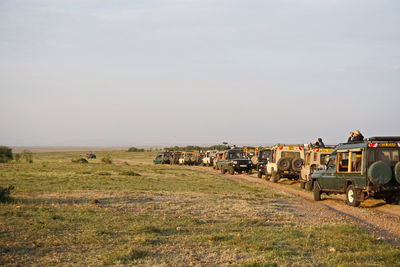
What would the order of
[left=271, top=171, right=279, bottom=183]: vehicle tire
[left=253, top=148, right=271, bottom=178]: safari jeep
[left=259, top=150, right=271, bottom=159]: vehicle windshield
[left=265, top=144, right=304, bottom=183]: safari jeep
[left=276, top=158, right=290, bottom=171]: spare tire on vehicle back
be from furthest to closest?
1. [left=259, top=150, right=271, bottom=159]: vehicle windshield
2. [left=253, top=148, right=271, bottom=178]: safari jeep
3. [left=271, top=171, right=279, bottom=183]: vehicle tire
4. [left=276, top=158, right=290, bottom=171]: spare tire on vehicle back
5. [left=265, top=144, right=304, bottom=183]: safari jeep

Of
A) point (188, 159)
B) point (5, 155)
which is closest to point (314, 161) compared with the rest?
point (188, 159)

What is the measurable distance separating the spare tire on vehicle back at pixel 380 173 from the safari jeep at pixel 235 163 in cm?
2063

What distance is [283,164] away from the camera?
25375mm

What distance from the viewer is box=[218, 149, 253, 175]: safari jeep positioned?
112 feet

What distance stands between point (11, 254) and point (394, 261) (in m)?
6.30

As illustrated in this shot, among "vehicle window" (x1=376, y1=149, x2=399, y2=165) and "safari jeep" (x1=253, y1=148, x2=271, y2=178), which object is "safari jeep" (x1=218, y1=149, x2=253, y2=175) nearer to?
"safari jeep" (x1=253, y1=148, x2=271, y2=178)

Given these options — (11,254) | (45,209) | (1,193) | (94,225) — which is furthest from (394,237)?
(1,193)

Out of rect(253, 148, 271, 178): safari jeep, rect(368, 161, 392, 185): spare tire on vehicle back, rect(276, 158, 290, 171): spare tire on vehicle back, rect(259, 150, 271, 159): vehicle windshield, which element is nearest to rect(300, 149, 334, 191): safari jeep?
rect(276, 158, 290, 171): spare tire on vehicle back

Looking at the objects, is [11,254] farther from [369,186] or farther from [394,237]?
[369,186]

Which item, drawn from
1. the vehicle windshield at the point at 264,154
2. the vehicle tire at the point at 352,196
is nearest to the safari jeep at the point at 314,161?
the vehicle tire at the point at 352,196

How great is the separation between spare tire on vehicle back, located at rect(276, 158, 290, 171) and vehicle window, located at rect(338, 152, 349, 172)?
31.1 ft

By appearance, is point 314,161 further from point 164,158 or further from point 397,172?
point 164,158

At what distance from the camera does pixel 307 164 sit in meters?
21.4

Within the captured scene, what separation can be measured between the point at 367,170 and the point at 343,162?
6.68 feet
